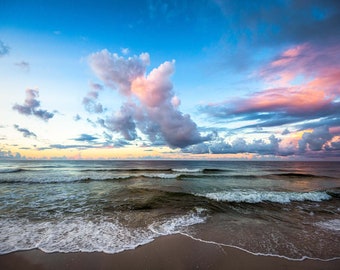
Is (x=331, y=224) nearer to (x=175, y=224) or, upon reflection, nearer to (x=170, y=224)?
(x=175, y=224)

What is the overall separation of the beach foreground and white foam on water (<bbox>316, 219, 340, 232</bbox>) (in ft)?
11.2

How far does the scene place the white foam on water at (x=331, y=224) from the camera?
7.34 metres

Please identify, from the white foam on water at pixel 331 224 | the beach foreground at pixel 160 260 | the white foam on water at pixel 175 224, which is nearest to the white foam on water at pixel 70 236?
the beach foreground at pixel 160 260

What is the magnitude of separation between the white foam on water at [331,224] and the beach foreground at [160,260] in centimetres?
341

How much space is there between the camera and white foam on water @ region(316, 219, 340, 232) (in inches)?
289

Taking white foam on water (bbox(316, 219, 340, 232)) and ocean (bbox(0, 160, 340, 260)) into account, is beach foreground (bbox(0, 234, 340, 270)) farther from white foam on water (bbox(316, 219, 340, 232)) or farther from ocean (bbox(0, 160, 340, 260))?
white foam on water (bbox(316, 219, 340, 232))

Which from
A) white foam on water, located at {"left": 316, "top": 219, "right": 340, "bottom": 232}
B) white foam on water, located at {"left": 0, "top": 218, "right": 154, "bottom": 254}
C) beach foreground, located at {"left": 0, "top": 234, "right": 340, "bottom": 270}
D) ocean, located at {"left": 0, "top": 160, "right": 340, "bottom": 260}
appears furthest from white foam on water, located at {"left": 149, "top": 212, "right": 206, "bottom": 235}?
white foam on water, located at {"left": 316, "top": 219, "right": 340, "bottom": 232}

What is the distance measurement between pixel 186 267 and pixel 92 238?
354 cm

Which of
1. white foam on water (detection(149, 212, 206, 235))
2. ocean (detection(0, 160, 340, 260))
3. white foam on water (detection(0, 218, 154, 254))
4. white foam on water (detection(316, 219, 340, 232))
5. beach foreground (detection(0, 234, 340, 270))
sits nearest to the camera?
beach foreground (detection(0, 234, 340, 270))

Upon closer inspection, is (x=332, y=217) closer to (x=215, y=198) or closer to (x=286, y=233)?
(x=286, y=233)

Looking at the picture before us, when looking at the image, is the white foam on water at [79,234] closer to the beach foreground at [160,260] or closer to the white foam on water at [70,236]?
the white foam on water at [70,236]

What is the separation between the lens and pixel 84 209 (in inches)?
380

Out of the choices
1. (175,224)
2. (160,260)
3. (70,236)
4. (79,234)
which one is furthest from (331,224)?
(70,236)

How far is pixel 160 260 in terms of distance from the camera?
4781 mm
